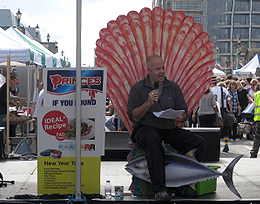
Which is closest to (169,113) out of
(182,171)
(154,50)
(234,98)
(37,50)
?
(182,171)

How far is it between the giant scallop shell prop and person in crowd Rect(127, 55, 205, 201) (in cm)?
72

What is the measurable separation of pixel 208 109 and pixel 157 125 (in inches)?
224

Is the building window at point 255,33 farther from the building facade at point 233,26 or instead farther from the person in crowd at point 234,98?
the person in crowd at point 234,98

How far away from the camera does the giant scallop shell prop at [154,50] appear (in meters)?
6.15

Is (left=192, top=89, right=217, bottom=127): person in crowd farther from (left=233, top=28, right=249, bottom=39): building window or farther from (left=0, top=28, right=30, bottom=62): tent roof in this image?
(left=233, top=28, right=249, bottom=39): building window

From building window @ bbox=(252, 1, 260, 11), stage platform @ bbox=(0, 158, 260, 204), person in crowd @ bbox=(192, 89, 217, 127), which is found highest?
building window @ bbox=(252, 1, 260, 11)

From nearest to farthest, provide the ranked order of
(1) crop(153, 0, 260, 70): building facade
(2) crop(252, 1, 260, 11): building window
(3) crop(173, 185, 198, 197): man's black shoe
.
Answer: (3) crop(173, 185, 198, 197): man's black shoe, (1) crop(153, 0, 260, 70): building facade, (2) crop(252, 1, 260, 11): building window

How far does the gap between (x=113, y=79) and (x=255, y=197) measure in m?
2.59

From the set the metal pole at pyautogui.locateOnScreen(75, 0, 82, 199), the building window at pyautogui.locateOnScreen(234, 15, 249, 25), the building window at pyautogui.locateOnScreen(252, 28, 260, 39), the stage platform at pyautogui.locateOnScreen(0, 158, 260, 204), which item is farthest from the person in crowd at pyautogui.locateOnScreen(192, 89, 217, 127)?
the building window at pyautogui.locateOnScreen(252, 28, 260, 39)

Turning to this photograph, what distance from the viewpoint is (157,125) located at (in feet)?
17.3

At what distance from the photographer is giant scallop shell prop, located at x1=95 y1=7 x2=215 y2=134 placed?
615 cm

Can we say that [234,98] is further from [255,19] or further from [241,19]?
[255,19]

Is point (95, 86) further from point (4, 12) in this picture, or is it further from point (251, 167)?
point (4, 12)

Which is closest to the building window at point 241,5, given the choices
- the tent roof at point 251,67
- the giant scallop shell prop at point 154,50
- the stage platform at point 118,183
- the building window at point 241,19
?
the building window at point 241,19
